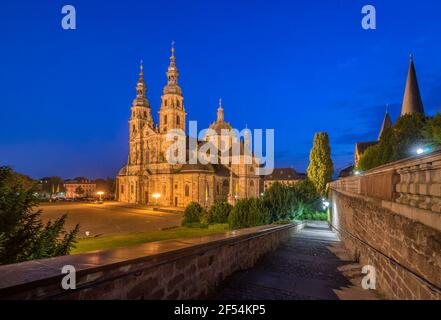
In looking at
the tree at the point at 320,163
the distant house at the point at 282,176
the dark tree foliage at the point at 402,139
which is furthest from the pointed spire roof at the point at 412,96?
the distant house at the point at 282,176

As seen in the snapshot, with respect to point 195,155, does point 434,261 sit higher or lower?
lower

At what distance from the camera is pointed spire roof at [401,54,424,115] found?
31.4 metres

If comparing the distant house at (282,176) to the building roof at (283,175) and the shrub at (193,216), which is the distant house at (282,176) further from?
the shrub at (193,216)

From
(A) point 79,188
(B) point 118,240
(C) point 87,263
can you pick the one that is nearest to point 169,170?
(B) point 118,240

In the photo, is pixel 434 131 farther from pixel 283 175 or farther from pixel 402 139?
pixel 283 175

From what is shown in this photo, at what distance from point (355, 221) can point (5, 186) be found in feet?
37.6

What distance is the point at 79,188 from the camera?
123m

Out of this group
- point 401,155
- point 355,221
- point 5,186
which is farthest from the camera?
point 401,155

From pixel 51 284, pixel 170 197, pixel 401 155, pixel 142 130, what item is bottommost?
pixel 170 197

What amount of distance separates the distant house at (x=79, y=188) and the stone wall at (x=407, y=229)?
130 meters

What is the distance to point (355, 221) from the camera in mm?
10711
